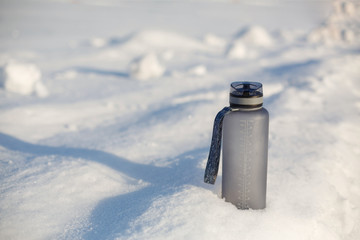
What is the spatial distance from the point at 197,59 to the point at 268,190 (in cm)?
431

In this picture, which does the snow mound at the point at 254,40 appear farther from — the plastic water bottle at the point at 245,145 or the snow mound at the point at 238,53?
the plastic water bottle at the point at 245,145

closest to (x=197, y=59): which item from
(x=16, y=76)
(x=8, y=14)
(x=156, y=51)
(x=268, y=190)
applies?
(x=156, y=51)

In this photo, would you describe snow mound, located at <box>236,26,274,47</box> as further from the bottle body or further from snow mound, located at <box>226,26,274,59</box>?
the bottle body

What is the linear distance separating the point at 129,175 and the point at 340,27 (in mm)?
6851

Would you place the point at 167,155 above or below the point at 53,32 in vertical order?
below

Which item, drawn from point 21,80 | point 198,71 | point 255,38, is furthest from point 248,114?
point 255,38

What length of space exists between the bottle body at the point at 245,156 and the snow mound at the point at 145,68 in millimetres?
3170

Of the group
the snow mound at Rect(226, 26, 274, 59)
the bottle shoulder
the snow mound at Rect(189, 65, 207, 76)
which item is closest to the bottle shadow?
the bottle shoulder

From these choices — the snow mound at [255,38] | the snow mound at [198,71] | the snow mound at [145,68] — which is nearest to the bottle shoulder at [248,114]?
the snow mound at [145,68]

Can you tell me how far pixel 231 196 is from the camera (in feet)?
4.71

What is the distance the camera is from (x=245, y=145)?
1.37 meters

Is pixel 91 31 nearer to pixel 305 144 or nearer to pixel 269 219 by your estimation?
pixel 305 144

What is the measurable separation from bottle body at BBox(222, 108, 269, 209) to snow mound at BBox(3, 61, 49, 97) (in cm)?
290

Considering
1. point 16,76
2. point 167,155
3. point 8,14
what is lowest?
point 167,155
